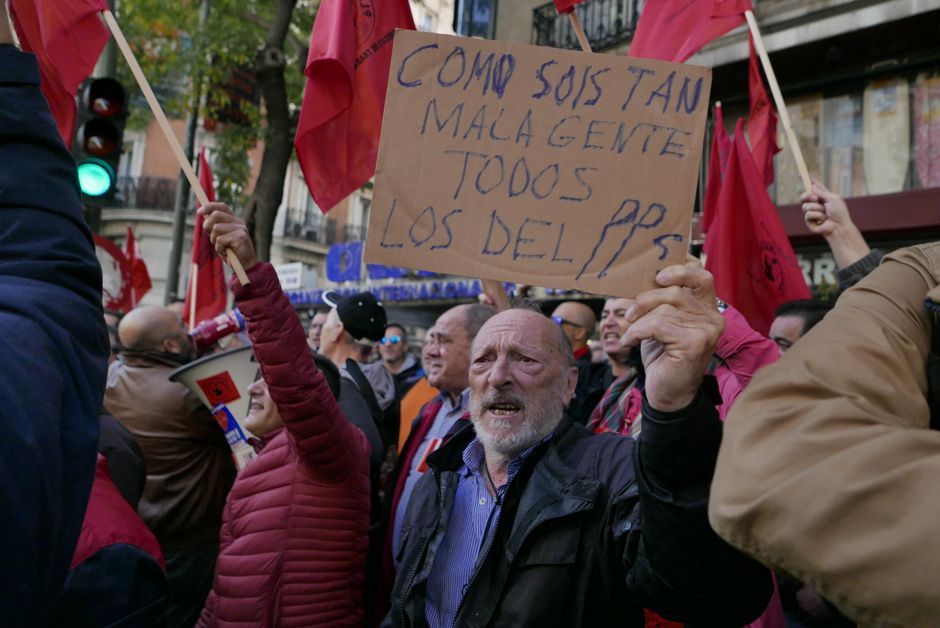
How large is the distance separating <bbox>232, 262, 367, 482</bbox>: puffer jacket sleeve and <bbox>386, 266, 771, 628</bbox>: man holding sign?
0.38 m

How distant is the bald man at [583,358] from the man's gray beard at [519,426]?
1747 mm

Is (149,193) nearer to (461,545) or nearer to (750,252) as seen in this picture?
(750,252)

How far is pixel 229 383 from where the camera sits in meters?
3.28

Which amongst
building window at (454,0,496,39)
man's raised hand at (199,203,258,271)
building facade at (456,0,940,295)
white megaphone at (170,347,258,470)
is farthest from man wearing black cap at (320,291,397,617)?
building facade at (456,0,940,295)

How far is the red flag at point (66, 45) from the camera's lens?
2830 mm

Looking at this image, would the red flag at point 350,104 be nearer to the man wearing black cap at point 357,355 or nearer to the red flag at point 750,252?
the man wearing black cap at point 357,355

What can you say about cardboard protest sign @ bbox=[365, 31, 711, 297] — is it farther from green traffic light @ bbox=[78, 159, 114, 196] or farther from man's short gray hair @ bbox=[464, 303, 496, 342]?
green traffic light @ bbox=[78, 159, 114, 196]

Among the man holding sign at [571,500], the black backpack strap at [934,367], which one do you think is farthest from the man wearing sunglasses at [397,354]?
the black backpack strap at [934,367]

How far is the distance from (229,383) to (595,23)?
10847 mm

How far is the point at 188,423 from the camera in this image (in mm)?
3656

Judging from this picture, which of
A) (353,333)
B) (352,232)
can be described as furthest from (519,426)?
(352,232)

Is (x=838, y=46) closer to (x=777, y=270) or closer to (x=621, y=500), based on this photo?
(x=777, y=270)

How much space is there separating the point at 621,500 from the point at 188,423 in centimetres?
241

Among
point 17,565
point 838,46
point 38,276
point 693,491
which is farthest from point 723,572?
point 838,46
